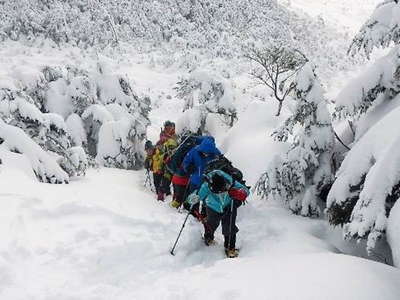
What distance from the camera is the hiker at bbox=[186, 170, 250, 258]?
23.4 ft

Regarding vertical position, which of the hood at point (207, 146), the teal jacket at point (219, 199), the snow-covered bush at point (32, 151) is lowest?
the snow-covered bush at point (32, 151)

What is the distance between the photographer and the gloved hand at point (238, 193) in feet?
23.5

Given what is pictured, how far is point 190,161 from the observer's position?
8656mm

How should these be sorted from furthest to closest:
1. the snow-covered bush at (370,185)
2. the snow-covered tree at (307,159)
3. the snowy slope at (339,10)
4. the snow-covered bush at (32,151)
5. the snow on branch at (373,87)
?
the snowy slope at (339,10)
the snow-covered bush at (32,151)
the snow-covered tree at (307,159)
the snow on branch at (373,87)
the snow-covered bush at (370,185)

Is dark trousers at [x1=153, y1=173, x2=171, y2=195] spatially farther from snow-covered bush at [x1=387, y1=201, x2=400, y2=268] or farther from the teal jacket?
snow-covered bush at [x1=387, y1=201, x2=400, y2=268]

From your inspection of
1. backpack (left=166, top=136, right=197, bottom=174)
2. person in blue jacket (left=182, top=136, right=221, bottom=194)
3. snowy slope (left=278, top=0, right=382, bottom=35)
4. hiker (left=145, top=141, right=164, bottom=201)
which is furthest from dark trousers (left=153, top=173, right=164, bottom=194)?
snowy slope (left=278, top=0, right=382, bottom=35)

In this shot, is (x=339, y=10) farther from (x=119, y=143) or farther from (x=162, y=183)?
(x=162, y=183)

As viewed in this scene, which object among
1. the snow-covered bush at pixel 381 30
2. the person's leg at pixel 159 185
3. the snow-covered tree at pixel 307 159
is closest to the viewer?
the snow-covered bush at pixel 381 30

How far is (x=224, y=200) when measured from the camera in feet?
23.7

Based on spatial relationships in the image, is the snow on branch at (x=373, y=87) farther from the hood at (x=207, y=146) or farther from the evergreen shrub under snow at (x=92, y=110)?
the evergreen shrub under snow at (x=92, y=110)

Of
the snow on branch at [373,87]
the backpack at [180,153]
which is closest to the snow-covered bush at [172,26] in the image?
the backpack at [180,153]

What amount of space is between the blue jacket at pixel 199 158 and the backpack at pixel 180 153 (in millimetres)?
369

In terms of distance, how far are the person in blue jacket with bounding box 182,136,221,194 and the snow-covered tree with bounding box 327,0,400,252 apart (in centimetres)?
219

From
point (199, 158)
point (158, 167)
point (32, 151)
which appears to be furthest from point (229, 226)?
point (32, 151)
